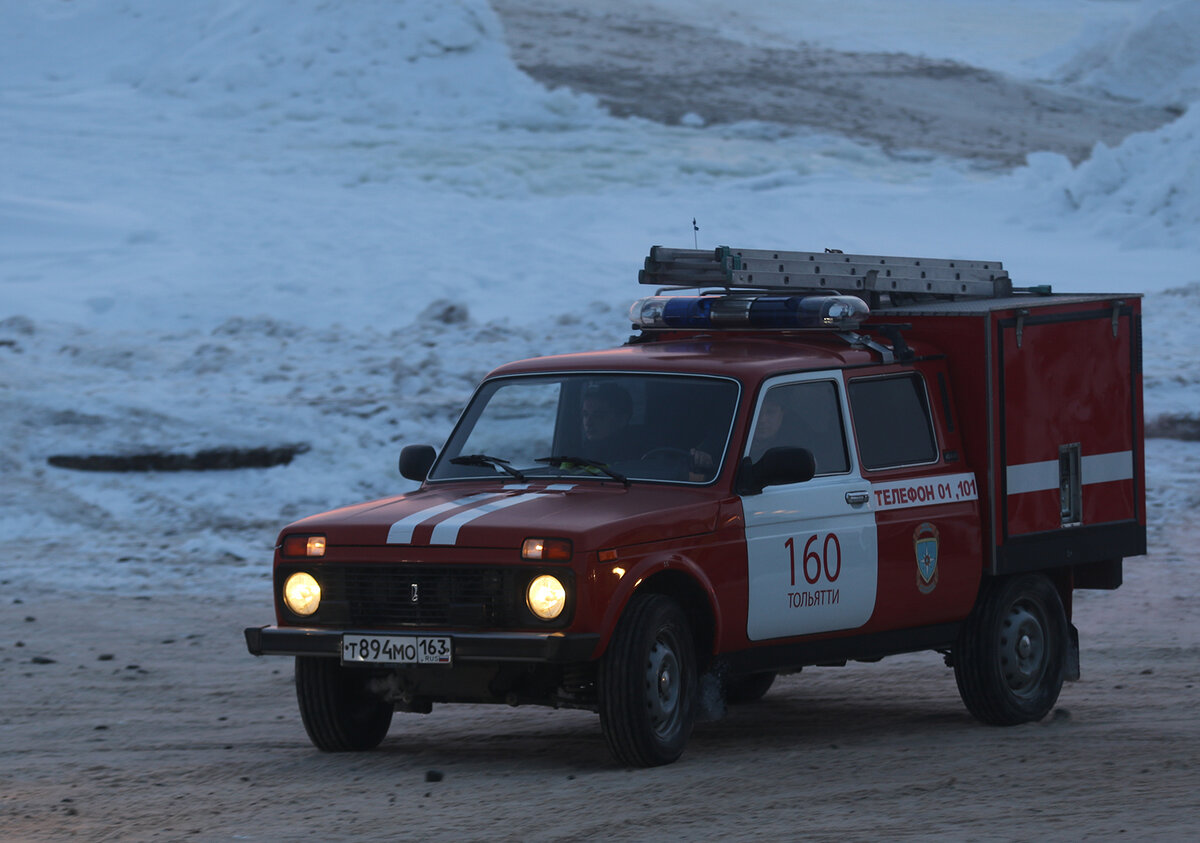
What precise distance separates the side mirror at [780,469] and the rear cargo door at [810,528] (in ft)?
0.30

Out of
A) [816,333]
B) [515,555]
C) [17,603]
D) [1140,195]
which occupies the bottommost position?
[17,603]

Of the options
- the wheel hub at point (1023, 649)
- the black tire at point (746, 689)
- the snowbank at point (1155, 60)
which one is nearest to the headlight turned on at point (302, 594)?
the black tire at point (746, 689)

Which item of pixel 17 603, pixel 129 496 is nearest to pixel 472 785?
pixel 17 603

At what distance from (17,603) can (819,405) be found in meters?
6.80

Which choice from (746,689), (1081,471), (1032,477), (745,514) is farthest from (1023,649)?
(745,514)

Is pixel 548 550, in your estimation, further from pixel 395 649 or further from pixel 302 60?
pixel 302 60

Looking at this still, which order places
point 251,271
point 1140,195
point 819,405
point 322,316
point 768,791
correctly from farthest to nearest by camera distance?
A: point 1140,195 → point 251,271 → point 322,316 → point 819,405 → point 768,791

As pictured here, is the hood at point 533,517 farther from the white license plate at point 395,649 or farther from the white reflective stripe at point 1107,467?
the white reflective stripe at point 1107,467

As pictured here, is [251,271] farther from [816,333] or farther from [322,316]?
[816,333]

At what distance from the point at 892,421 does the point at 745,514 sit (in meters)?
1.25

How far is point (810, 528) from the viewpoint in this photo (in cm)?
802

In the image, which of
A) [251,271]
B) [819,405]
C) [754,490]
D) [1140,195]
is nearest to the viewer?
[754,490]

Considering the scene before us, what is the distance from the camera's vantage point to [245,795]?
23.2ft

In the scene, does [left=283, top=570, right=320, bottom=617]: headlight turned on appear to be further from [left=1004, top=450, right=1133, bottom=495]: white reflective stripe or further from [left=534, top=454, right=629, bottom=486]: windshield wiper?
[left=1004, top=450, right=1133, bottom=495]: white reflective stripe
